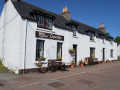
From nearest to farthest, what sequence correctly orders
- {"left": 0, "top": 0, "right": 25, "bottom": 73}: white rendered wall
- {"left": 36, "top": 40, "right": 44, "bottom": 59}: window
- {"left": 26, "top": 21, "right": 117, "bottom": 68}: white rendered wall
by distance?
{"left": 0, "top": 0, "right": 25, "bottom": 73}: white rendered wall
{"left": 26, "top": 21, "right": 117, "bottom": 68}: white rendered wall
{"left": 36, "top": 40, "right": 44, "bottom": 59}: window

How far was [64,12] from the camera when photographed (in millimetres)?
19266

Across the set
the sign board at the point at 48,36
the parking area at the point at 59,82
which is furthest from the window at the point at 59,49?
the parking area at the point at 59,82

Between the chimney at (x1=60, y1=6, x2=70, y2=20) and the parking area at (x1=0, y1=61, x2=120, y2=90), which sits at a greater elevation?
the chimney at (x1=60, y1=6, x2=70, y2=20)

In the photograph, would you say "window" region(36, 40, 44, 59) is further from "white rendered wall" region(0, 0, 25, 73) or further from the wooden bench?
"white rendered wall" region(0, 0, 25, 73)

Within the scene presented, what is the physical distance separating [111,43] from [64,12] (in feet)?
43.8

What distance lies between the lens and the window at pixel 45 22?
11.3m

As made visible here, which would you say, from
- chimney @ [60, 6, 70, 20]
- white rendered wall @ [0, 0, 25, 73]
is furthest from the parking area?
chimney @ [60, 6, 70, 20]

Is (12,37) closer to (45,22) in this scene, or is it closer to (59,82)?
(45,22)

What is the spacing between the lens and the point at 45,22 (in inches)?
460

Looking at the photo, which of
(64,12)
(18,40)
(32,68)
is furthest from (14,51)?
(64,12)

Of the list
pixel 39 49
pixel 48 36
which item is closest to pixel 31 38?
pixel 39 49

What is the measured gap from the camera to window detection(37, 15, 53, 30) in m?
11.3

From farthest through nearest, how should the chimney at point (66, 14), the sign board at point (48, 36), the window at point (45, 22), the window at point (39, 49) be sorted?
the chimney at point (66, 14)
the window at point (45, 22)
the window at point (39, 49)
the sign board at point (48, 36)

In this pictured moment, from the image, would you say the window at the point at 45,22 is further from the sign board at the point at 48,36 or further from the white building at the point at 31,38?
the sign board at the point at 48,36
